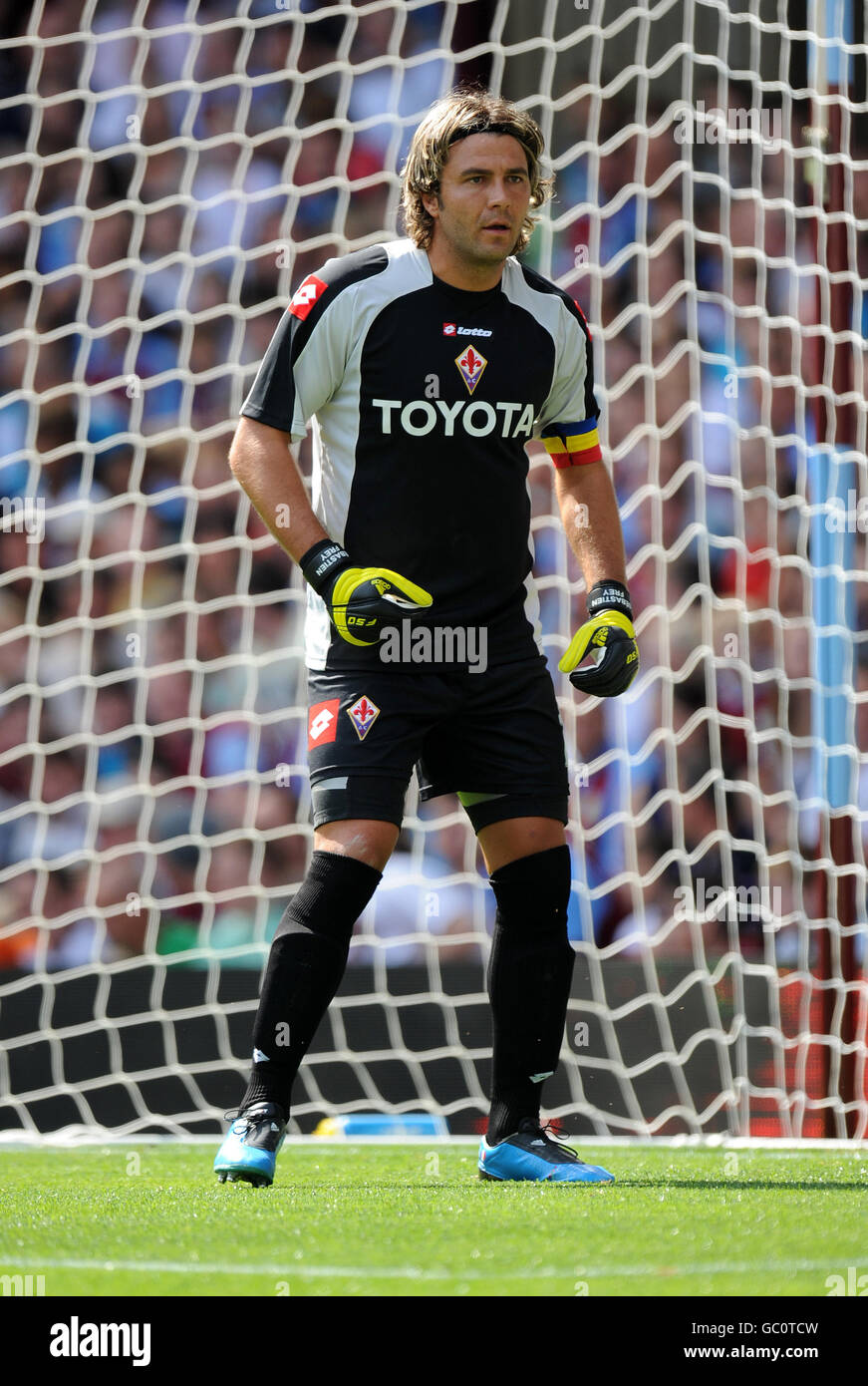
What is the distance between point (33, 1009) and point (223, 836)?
2.29ft

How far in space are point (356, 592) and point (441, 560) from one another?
0.22 m

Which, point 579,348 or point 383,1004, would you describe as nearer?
point 579,348

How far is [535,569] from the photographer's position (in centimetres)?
477

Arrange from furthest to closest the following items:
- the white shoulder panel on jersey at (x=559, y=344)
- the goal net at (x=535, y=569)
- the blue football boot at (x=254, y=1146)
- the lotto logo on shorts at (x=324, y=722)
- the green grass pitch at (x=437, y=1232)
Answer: the goal net at (x=535, y=569), the white shoulder panel on jersey at (x=559, y=344), the lotto logo on shorts at (x=324, y=722), the blue football boot at (x=254, y=1146), the green grass pitch at (x=437, y=1232)

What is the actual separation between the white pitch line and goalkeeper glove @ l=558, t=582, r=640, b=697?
986mm

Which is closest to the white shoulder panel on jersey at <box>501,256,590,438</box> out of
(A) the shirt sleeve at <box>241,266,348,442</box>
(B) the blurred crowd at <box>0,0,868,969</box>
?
(A) the shirt sleeve at <box>241,266,348,442</box>

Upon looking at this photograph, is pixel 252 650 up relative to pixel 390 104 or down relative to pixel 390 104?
down

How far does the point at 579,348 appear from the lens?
2.73m

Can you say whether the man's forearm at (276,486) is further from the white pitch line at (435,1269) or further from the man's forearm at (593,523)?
the white pitch line at (435,1269)

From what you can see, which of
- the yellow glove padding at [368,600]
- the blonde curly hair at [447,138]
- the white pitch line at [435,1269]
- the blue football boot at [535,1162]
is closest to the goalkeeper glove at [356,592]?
the yellow glove padding at [368,600]

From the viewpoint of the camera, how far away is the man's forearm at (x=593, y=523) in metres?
2.78
